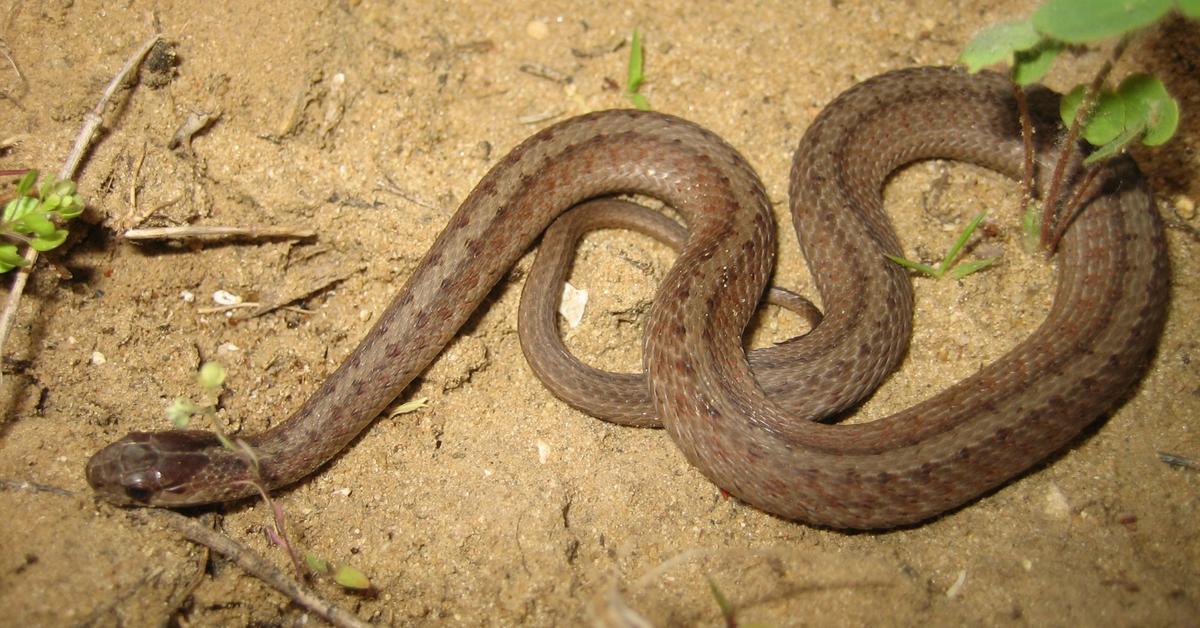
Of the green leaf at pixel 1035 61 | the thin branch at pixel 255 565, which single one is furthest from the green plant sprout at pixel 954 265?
the thin branch at pixel 255 565

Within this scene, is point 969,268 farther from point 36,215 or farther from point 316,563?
point 36,215

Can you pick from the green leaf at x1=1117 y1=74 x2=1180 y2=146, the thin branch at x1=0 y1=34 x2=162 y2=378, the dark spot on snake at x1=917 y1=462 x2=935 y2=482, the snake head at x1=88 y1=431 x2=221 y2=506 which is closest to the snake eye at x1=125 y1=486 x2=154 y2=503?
A: the snake head at x1=88 y1=431 x2=221 y2=506

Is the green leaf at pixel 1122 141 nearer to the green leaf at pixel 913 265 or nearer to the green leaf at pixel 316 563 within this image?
the green leaf at pixel 913 265

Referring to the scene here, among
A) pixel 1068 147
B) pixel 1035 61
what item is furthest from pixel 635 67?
pixel 1068 147

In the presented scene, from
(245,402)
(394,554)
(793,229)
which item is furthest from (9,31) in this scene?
(793,229)

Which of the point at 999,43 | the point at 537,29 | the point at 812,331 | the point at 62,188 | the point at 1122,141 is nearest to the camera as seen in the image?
the point at 999,43
